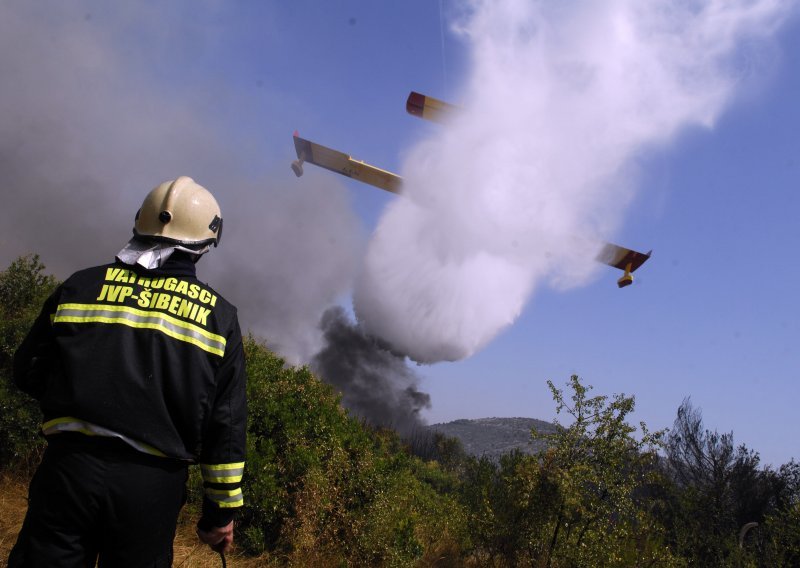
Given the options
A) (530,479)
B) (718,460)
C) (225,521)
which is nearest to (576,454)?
(530,479)

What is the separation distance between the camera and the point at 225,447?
7.92ft

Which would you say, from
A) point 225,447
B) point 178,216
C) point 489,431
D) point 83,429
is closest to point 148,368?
point 83,429

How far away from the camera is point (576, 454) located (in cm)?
649

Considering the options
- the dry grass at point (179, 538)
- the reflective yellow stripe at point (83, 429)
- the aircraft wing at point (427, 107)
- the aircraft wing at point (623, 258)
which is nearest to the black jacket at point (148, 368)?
the reflective yellow stripe at point (83, 429)

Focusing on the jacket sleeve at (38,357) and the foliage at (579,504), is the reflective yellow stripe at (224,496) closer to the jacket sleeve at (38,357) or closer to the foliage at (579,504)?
the jacket sleeve at (38,357)

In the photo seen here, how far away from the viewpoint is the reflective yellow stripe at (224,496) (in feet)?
7.94

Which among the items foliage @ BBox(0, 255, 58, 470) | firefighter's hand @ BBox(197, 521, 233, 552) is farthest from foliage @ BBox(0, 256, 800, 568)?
firefighter's hand @ BBox(197, 521, 233, 552)

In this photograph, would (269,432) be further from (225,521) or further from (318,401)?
(225,521)

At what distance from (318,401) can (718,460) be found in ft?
86.1

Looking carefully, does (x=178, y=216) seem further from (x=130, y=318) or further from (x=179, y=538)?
(x=179, y=538)

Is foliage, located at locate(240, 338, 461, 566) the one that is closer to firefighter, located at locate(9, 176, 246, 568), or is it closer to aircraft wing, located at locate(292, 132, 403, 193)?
firefighter, located at locate(9, 176, 246, 568)

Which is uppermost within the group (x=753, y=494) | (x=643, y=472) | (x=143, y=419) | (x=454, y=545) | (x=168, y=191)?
(x=753, y=494)

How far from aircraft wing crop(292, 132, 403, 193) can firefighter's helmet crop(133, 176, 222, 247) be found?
20.1 metres

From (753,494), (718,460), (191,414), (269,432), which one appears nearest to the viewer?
(191,414)
